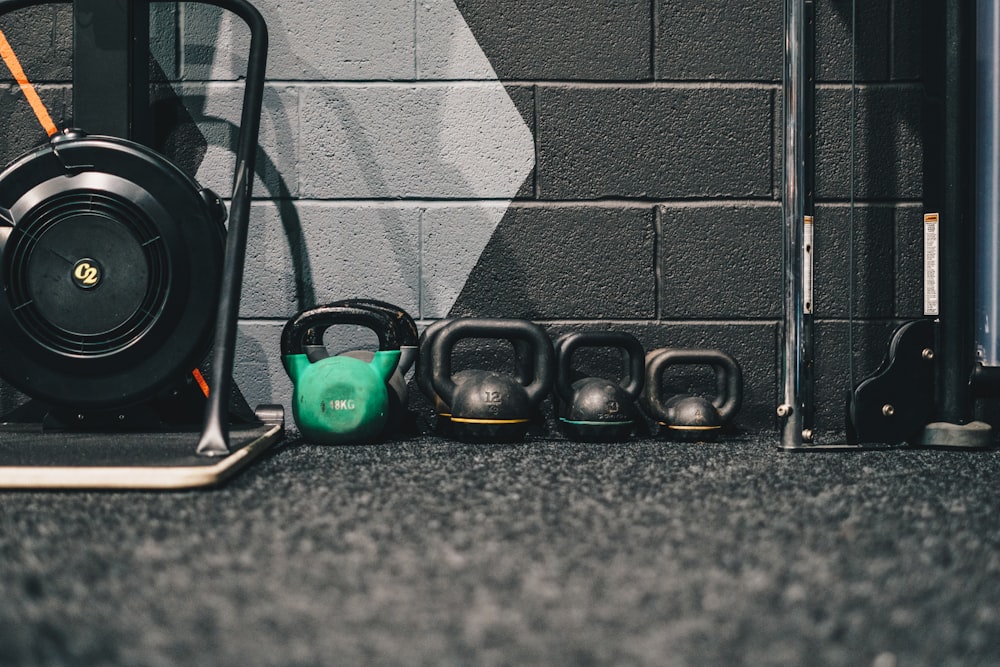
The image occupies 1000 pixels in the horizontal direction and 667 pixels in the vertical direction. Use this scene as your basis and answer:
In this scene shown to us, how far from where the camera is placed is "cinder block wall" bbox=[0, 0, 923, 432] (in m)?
2.27

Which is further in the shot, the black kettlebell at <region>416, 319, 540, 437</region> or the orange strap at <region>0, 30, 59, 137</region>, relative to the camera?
the orange strap at <region>0, 30, 59, 137</region>

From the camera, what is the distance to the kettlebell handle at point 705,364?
83.7 inches

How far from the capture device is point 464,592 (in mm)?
950

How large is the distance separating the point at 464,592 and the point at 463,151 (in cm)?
156

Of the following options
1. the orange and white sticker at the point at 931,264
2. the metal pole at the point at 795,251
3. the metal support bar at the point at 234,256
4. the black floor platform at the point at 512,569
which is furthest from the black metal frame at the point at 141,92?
the orange and white sticker at the point at 931,264

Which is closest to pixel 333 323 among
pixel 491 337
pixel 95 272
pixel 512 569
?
pixel 491 337

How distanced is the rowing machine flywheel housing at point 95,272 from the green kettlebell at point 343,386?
283 millimetres

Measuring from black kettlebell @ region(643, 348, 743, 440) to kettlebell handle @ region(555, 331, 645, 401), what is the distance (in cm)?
4

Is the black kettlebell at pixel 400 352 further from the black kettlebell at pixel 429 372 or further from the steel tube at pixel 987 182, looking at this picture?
the steel tube at pixel 987 182

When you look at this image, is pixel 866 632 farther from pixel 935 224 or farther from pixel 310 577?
pixel 935 224

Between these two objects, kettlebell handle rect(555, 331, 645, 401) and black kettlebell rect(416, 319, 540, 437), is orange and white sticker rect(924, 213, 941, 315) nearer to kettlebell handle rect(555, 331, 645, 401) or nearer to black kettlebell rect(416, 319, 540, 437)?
kettlebell handle rect(555, 331, 645, 401)

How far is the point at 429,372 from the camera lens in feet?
6.88

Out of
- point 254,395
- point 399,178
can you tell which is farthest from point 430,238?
point 254,395

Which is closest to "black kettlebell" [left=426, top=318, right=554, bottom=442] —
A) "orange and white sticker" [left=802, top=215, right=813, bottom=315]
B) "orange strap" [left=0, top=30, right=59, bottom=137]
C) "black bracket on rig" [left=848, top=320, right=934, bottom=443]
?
"orange and white sticker" [left=802, top=215, right=813, bottom=315]
